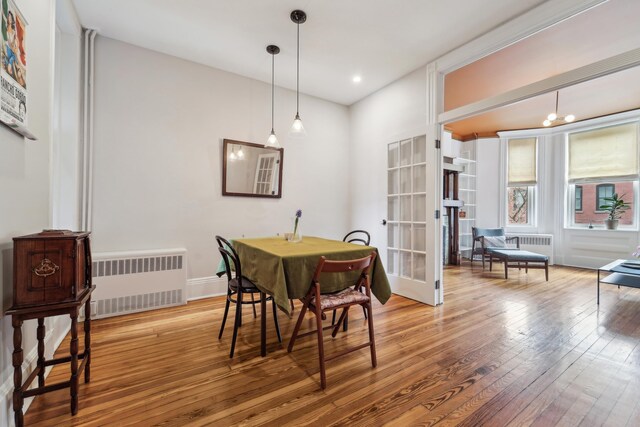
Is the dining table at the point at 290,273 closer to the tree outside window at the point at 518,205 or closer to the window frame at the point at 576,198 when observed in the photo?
the tree outside window at the point at 518,205

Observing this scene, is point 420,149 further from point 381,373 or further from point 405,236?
point 381,373

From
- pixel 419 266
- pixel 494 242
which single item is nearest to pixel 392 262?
pixel 419 266

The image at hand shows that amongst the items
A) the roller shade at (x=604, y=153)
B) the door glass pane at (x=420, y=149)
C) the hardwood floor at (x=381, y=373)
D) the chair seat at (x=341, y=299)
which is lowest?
the hardwood floor at (x=381, y=373)

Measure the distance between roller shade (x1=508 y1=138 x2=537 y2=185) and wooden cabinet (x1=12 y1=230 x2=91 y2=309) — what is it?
764 cm

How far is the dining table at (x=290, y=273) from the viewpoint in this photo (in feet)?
6.32

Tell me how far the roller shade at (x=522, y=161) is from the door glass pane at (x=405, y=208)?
4.21m

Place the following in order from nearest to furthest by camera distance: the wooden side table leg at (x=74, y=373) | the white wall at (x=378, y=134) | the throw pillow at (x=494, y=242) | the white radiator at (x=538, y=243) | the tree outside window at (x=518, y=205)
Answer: the wooden side table leg at (x=74, y=373) < the white wall at (x=378, y=134) < the throw pillow at (x=494, y=242) < the white radiator at (x=538, y=243) < the tree outside window at (x=518, y=205)

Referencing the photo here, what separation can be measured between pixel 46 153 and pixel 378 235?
3686mm

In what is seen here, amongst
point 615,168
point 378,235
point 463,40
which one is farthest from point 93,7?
point 615,168

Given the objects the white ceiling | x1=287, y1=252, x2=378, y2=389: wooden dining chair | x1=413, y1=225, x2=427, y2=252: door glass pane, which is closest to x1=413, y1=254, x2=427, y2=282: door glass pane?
x1=413, y1=225, x2=427, y2=252: door glass pane

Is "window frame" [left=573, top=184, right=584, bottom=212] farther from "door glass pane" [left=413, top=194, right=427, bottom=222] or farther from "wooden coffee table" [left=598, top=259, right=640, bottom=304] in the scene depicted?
"door glass pane" [left=413, top=194, right=427, bottom=222]

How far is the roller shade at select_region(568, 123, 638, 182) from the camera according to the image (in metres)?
5.09

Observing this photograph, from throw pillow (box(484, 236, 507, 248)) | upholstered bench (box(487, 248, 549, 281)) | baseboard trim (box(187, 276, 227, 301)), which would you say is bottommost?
baseboard trim (box(187, 276, 227, 301))

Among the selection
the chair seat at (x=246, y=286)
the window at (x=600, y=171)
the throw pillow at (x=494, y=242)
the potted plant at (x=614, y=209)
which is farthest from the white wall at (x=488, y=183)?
the chair seat at (x=246, y=286)
